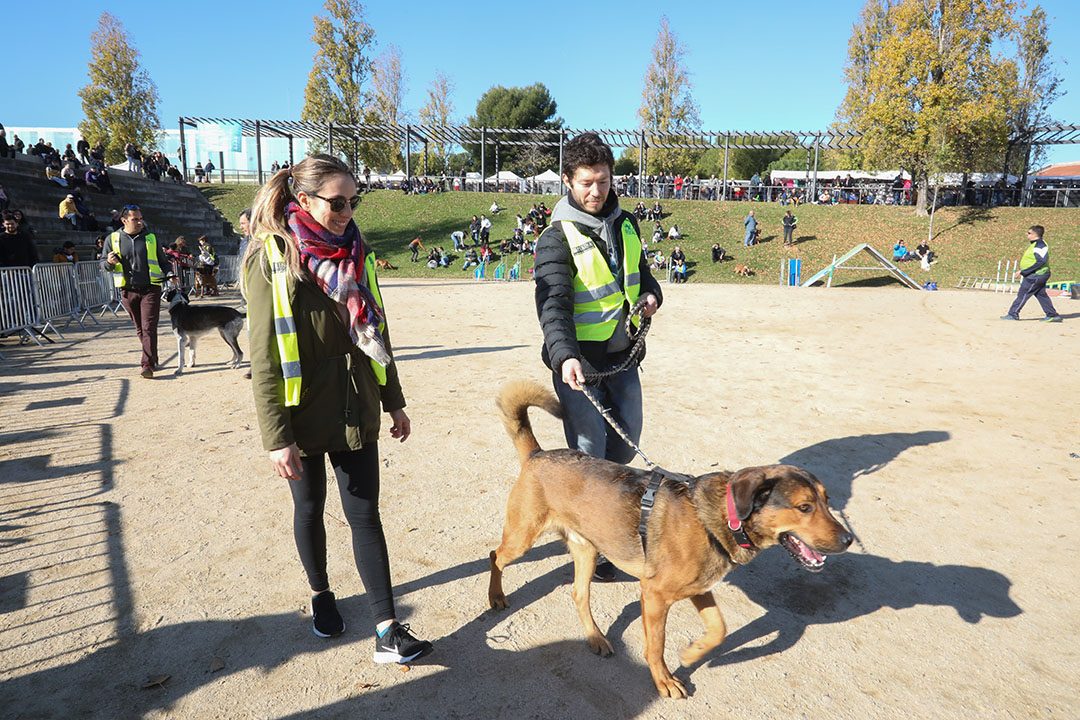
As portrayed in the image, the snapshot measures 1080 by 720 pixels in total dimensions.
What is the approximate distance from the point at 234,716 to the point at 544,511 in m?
1.52

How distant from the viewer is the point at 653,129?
146 feet

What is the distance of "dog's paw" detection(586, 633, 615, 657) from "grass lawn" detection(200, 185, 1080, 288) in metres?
22.1

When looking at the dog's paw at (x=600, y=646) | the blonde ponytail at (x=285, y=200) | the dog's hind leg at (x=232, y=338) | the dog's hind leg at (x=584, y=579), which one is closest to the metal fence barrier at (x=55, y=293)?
the dog's hind leg at (x=232, y=338)

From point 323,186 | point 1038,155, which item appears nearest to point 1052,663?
point 323,186

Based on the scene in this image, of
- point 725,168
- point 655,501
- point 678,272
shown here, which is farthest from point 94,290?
point 725,168

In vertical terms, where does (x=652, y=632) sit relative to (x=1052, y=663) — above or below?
above

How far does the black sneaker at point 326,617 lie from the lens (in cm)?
281

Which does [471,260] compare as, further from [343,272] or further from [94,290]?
[343,272]

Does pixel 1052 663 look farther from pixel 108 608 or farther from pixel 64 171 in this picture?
pixel 64 171

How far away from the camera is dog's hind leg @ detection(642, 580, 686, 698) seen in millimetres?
2523

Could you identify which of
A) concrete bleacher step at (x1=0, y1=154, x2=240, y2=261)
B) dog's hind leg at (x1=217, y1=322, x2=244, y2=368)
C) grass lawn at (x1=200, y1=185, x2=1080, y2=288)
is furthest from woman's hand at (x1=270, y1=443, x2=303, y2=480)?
grass lawn at (x1=200, y1=185, x2=1080, y2=288)

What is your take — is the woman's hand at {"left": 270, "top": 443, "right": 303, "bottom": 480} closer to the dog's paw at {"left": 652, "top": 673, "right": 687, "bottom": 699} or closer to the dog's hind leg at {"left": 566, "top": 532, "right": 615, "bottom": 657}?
the dog's hind leg at {"left": 566, "top": 532, "right": 615, "bottom": 657}

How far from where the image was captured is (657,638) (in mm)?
2547

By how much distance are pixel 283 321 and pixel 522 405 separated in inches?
48.3
